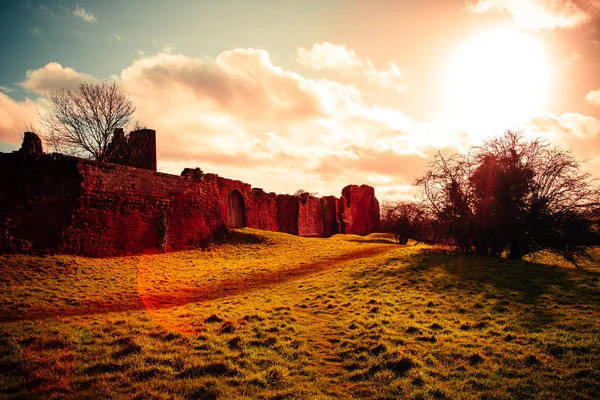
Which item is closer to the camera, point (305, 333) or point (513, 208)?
point (305, 333)

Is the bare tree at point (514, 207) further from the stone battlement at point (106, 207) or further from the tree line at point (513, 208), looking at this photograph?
the stone battlement at point (106, 207)

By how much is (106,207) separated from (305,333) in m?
14.4

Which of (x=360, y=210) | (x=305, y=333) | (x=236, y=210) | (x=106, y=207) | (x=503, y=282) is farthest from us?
(x=360, y=210)

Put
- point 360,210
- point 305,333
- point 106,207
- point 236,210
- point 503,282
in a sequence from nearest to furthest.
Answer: point 305,333
point 503,282
point 106,207
point 236,210
point 360,210

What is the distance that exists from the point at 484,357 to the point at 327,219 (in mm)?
37047

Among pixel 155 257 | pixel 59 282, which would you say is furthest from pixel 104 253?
pixel 59 282

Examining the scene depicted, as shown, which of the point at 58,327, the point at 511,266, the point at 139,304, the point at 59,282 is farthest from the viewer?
the point at 511,266

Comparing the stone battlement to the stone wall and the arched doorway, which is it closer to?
the arched doorway

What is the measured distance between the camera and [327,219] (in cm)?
4369

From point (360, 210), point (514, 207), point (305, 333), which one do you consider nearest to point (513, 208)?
point (514, 207)

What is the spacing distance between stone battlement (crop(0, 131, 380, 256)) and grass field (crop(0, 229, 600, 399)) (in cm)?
153

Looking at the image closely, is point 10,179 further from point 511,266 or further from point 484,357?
point 511,266

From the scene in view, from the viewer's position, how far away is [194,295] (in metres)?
13.1

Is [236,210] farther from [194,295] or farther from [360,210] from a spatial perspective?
[360,210]
